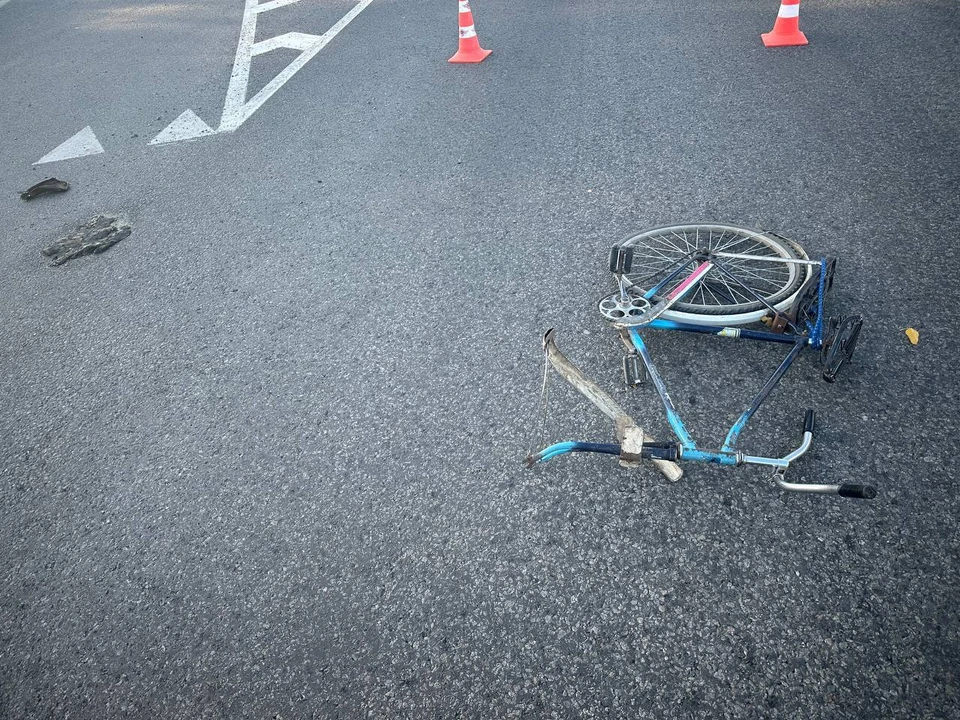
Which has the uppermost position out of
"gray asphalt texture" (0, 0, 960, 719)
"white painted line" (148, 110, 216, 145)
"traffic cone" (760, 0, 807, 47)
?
"traffic cone" (760, 0, 807, 47)

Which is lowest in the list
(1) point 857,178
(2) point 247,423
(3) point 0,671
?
(3) point 0,671

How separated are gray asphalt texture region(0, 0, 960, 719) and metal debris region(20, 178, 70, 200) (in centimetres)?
13

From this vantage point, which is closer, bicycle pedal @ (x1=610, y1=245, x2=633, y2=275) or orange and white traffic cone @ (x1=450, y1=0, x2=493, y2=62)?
bicycle pedal @ (x1=610, y1=245, x2=633, y2=275)

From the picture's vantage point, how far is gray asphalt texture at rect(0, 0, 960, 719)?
2.20 meters

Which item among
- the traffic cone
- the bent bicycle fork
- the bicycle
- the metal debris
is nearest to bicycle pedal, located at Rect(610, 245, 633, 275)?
the bicycle

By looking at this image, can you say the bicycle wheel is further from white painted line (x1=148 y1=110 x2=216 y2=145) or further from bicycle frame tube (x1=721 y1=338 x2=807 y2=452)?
white painted line (x1=148 y1=110 x2=216 y2=145)

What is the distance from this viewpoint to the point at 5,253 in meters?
4.82

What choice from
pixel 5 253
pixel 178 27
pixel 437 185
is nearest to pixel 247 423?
pixel 437 185

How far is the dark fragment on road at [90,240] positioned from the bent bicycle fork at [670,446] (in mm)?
3754

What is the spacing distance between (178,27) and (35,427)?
298 inches

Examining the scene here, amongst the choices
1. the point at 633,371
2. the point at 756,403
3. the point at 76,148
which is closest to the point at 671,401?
the point at 633,371

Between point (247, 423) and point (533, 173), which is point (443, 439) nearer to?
point (247, 423)

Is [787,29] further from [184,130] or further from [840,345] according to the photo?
[184,130]

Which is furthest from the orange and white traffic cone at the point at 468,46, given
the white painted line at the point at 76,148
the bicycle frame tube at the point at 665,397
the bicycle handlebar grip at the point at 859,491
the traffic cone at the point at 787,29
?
the bicycle handlebar grip at the point at 859,491
